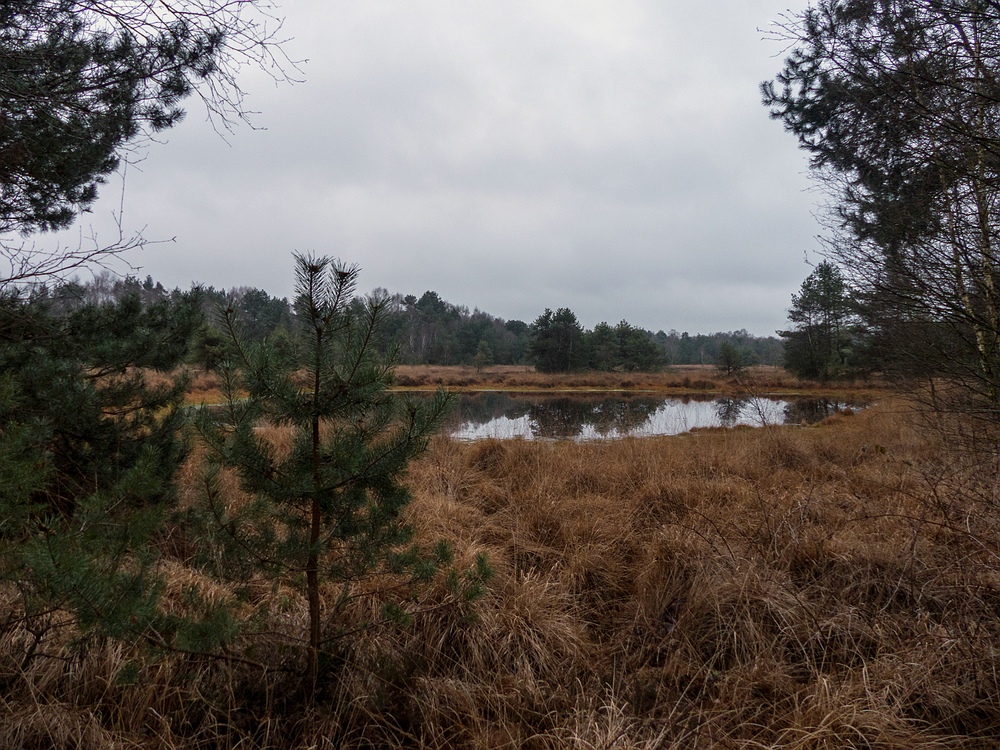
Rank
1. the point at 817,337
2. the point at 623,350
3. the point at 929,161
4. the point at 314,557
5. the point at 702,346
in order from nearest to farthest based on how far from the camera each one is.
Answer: the point at 314,557, the point at 929,161, the point at 817,337, the point at 623,350, the point at 702,346

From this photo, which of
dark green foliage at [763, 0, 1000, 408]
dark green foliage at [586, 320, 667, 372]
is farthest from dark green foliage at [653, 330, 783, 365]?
dark green foliage at [763, 0, 1000, 408]

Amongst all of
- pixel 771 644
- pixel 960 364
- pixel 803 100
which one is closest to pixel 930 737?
pixel 771 644

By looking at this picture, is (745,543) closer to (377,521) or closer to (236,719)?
(377,521)

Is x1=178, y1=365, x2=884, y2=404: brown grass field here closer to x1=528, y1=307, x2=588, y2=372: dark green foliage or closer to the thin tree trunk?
x1=528, y1=307, x2=588, y2=372: dark green foliage

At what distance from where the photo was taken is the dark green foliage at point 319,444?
6.65ft

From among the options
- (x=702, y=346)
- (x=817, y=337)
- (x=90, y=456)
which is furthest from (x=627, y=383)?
(x=702, y=346)

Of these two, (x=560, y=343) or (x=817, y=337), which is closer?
(x=817, y=337)

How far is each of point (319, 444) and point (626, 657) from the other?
1882 mm

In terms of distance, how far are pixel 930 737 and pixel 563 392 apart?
3303 cm

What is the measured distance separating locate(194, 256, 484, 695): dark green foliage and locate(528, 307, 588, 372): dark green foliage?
1591 inches

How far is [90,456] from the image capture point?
3.83 meters

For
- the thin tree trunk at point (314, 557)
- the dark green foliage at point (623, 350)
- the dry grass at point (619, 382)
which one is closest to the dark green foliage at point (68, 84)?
the thin tree trunk at point (314, 557)

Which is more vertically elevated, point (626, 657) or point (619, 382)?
point (619, 382)

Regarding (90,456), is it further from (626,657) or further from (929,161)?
(929,161)
